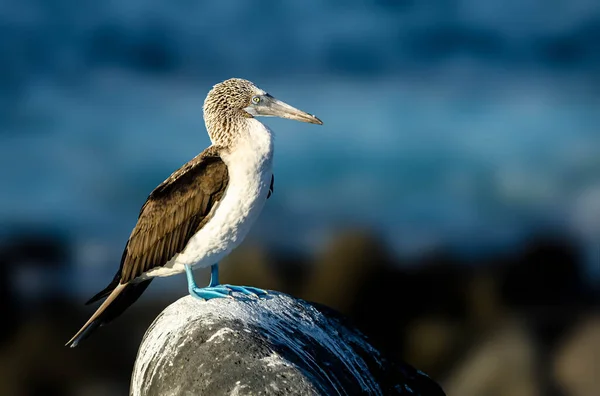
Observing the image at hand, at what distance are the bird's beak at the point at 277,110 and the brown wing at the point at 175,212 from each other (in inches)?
26.1

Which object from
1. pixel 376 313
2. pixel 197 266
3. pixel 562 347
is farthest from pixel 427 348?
pixel 197 266

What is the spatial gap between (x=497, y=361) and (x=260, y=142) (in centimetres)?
1131

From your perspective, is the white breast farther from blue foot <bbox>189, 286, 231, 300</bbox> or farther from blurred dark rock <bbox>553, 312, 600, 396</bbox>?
blurred dark rock <bbox>553, 312, 600, 396</bbox>

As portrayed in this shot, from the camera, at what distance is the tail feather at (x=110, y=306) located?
1036 cm

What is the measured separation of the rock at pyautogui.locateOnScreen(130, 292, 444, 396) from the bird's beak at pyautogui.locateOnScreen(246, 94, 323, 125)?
185 cm

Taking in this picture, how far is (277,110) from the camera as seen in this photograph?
33.9ft

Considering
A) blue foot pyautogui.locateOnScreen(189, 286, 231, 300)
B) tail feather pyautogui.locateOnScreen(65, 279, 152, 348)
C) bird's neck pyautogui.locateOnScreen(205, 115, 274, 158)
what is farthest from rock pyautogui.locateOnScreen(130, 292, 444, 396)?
bird's neck pyautogui.locateOnScreen(205, 115, 274, 158)

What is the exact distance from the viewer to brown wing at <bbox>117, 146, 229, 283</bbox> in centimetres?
976

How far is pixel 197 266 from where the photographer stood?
397 inches

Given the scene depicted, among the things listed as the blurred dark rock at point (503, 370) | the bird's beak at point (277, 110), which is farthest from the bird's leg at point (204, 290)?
the blurred dark rock at point (503, 370)

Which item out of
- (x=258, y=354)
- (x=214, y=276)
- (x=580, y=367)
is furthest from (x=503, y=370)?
(x=258, y=354)

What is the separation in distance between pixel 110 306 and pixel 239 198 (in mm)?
1939

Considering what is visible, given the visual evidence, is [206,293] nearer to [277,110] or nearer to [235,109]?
[235,109]

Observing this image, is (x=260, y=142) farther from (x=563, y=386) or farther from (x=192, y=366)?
(x=563, y=386)
